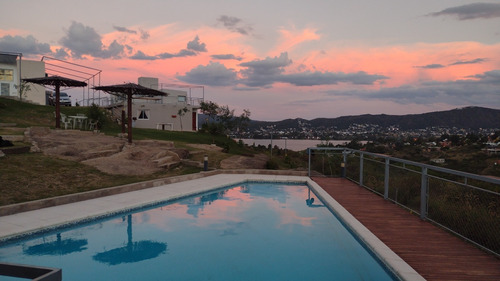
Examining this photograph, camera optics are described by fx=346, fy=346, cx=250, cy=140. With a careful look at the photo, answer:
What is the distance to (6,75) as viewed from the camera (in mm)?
41562

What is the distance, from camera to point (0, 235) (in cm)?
686

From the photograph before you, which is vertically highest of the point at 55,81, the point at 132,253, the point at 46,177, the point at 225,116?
the point at 55,81

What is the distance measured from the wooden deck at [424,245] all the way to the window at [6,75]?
4582cm

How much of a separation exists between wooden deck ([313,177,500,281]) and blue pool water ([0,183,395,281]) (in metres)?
0.57

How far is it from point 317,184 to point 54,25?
1883cm

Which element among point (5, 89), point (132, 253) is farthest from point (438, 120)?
point (5, 89)

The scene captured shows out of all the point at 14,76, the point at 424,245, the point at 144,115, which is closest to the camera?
the point at 424,245

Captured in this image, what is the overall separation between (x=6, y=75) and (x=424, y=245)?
160ft

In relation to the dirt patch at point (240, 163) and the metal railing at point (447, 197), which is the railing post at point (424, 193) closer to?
the metal railing at point (447, 197)

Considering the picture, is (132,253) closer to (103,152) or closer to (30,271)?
(30,271)

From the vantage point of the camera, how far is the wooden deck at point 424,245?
5125 mm

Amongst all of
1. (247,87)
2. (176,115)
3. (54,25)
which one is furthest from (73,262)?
(176,115)

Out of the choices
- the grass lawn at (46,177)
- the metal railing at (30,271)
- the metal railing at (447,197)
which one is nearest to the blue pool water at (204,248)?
the metal railing at (447,197)

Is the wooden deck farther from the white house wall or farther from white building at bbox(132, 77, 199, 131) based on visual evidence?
the white house wall
